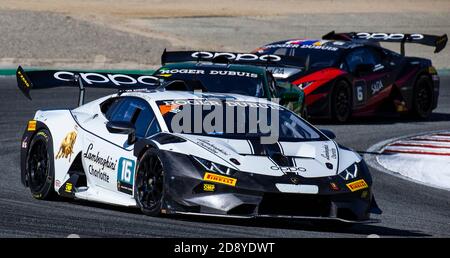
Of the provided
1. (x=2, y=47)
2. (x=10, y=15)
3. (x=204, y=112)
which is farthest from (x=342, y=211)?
(x=10, y=15)

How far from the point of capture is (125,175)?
10.1 metres

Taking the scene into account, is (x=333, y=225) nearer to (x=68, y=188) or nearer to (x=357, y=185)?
(x=357, y=185)

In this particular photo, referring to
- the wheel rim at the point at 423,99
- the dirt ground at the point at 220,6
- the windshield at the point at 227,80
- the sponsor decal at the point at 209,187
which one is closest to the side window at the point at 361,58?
the wheel rim at the point at 423,99

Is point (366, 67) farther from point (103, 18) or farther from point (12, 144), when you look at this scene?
point (103, 18)

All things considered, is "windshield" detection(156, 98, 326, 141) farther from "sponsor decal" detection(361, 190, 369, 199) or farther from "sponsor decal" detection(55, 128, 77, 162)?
"sponsor decal" detection(55, 128, 77, 162)

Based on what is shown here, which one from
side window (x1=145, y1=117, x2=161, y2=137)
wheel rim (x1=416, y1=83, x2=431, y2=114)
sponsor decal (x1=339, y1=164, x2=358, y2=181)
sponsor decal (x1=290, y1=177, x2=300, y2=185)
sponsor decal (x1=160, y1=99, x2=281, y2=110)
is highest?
sponsor decal (x1=160, y1=99, x2=281, y2=110)

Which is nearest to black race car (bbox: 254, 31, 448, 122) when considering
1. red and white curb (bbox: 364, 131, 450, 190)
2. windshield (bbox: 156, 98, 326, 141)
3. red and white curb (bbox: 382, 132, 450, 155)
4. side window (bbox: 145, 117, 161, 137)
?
red and white curb (bbox: 364, 131, 450, 190)

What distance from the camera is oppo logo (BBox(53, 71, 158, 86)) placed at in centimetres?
1186

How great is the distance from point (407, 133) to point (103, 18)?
22915mm

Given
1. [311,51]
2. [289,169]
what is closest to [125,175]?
[289,169]

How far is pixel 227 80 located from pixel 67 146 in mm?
4635

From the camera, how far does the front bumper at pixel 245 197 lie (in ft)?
30.8

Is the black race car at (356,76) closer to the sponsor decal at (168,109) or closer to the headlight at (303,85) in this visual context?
the headlight at (303,85)

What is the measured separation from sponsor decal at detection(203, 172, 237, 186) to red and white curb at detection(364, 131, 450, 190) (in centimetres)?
424
